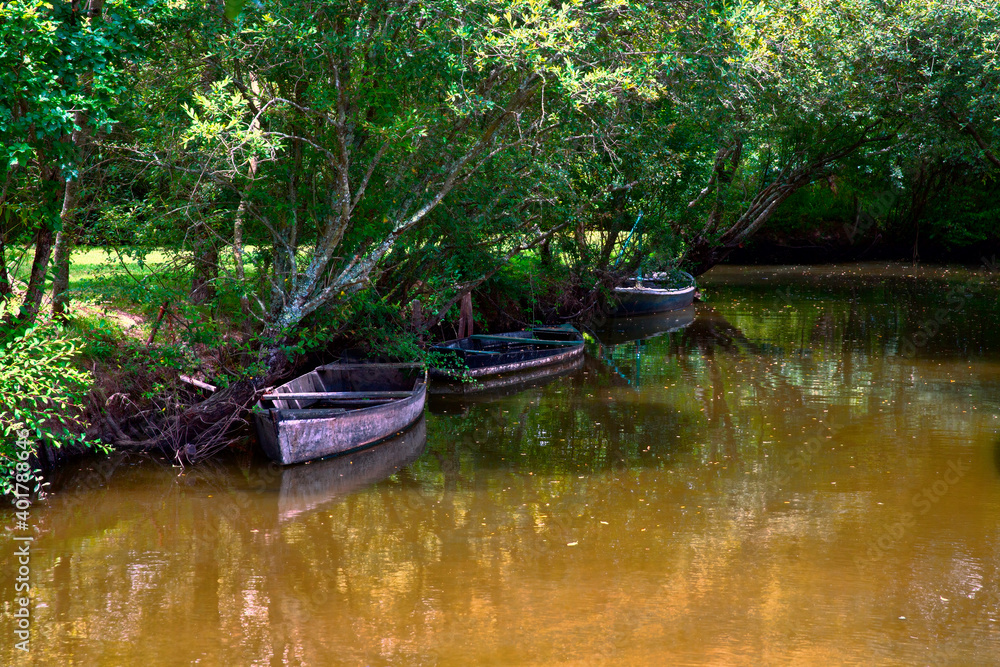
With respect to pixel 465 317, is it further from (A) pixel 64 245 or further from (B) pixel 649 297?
(A) pixel 64 245

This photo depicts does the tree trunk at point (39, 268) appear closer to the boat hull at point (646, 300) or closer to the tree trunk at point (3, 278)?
the tree trunk at point (3, 278)

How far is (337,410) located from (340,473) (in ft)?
3.10

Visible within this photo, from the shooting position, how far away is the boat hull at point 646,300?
24.0 meters

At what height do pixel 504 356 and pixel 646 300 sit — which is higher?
pixel 646 300

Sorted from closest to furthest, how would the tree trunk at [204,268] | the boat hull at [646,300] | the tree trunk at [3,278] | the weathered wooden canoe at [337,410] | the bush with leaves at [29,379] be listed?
the bush with leaves at [29,379] → the tree trunk at [3,278] → the weathered wooden canoe at [337,410] → the tree trunk at [204,268] → the boat hull at [646,300]

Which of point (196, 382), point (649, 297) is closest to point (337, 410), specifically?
point (196, 382)

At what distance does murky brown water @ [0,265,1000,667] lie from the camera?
6867 millimetres

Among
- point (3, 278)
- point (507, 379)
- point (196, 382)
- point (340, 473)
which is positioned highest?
point (3, 278)

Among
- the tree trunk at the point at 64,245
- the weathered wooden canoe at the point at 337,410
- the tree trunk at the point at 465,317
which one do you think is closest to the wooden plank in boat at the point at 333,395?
the weathered wooden canoe at the point at 337,410

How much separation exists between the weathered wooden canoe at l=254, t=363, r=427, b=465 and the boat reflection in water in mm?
144

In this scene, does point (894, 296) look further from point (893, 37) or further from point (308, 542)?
point (308, 542)

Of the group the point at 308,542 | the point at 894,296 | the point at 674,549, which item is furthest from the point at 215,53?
the point at 894,296

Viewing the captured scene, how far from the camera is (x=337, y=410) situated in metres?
11.5

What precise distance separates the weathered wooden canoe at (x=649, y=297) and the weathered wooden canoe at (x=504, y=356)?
5097mm
